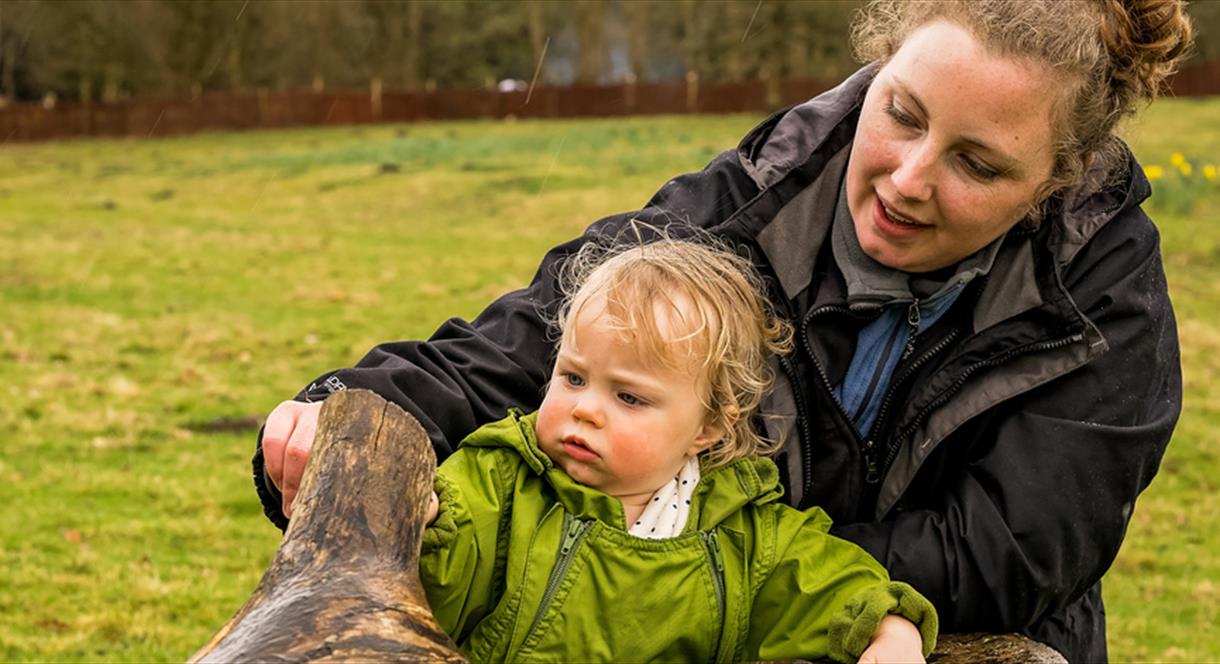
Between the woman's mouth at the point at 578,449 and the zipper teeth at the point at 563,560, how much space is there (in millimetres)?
109

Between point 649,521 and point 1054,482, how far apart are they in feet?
2.67

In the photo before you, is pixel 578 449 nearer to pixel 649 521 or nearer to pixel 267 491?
pixel 649 521

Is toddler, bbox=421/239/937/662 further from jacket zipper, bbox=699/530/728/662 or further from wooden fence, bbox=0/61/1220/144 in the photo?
wooden fence, bbox=0/61/1220/144

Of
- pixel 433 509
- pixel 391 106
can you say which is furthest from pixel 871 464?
pixel 391 106

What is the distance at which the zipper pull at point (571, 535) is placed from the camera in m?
2.83

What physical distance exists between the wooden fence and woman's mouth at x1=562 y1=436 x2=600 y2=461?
109ft

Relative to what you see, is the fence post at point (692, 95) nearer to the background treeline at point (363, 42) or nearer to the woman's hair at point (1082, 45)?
the background treeline at point (363, 42)

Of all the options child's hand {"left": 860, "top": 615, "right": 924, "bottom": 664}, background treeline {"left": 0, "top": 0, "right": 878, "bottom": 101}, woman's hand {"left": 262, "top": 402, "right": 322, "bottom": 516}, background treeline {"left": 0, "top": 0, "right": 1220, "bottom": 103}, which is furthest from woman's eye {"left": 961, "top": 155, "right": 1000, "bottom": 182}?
background treeline {"left": 0, "top": 0, "right": 878, "bottom": 101}

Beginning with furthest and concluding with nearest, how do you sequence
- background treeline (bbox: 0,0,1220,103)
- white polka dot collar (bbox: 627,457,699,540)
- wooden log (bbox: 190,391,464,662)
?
1. background treeline (bbox: 0,0,1220,103)
2. white polka dot collar (bbox: 627,457,699,540)
3. wooden log (bbox: 190,391,464,662)

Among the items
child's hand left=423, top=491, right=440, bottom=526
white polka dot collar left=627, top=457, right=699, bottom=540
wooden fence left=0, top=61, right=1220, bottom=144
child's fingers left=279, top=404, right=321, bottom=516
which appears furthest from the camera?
wooden fence left=0, top=61, right=1220, bottom=144

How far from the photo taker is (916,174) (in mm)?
3072

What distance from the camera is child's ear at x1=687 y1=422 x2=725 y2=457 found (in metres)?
3.07

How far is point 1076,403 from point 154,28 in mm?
39997

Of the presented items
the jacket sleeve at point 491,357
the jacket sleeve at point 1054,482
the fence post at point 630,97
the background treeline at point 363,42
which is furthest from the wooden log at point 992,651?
the fence post at point 630,97
